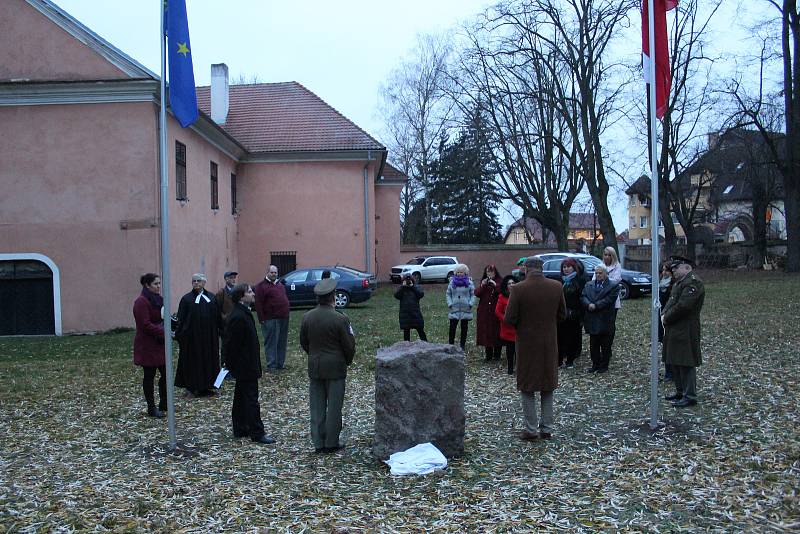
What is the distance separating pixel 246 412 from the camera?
768cm

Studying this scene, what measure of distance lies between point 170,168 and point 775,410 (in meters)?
17.8

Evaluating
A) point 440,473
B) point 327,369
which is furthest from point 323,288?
point 440,473

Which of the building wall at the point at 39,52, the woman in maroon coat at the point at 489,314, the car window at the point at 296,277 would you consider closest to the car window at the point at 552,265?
the car window at the point at 296,277

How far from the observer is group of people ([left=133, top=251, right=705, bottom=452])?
7133 mm

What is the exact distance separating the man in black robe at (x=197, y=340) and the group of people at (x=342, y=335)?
14mm

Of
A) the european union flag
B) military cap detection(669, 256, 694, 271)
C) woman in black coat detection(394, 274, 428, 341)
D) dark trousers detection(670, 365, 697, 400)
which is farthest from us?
woman in black coat detection(394, 274, 428, 341)

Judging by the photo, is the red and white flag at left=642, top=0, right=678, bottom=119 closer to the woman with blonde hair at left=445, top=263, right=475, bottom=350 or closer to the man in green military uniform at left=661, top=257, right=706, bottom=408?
the man in green military uniform at left=661, top=257, right=706, bottom=408

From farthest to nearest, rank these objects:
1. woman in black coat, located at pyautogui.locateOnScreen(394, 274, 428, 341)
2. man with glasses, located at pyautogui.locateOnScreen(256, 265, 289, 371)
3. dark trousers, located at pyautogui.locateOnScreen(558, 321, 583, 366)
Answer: woman in black coat, located at pyautogui.locateOnScreen(394, 274, 428, 341), man with glasses, located at pyautogui.locateOnScreen(256, 265, 289, 371), dark trousers, located at pyautogui.locateOnScreen(558, 321, 583, 366)

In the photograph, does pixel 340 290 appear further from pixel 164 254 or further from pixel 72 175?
pixel 164 254

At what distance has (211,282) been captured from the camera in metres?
26.5

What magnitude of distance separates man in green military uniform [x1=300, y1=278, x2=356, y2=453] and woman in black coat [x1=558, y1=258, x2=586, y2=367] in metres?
4.84

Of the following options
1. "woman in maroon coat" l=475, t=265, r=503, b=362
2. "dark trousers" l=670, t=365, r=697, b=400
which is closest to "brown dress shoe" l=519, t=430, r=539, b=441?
"dark trousers" l=670, t=365, r=697, b=400

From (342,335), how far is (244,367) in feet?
4.12

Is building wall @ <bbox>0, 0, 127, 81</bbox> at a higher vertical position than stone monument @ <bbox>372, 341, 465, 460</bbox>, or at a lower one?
higher
